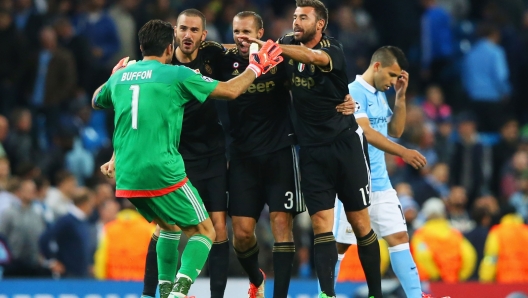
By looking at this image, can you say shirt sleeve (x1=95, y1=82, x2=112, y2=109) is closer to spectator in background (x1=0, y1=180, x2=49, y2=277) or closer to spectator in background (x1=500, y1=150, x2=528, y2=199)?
spectator in background (x1=0, y1=180, x2=49, y2=277)

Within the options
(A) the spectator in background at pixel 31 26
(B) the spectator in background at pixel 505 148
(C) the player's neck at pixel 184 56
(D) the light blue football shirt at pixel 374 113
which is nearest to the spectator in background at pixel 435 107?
(B) the spectator in background at pixel 505 148

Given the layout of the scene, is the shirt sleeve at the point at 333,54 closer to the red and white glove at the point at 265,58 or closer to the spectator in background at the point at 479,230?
the red and white glove at the point at 265,58

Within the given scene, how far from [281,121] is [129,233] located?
4.33 meters

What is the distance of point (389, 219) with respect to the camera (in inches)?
387

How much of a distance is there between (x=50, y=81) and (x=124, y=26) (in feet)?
5.94

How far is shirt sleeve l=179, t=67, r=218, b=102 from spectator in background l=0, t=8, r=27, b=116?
341 inches

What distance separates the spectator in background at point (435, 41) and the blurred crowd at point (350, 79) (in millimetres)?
28

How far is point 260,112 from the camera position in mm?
9320

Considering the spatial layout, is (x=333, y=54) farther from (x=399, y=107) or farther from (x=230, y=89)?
(x=399, y=107)

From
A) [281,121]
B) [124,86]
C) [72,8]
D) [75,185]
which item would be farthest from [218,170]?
[72,8]

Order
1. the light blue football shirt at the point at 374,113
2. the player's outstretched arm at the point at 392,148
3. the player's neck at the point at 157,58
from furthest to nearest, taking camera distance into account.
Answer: the light blue football shirt at the point at 374,113, the player's outstretched arm at the point at 392,148, the player's neck at the point at 157,58

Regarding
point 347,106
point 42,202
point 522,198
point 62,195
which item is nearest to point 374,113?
point 347,106

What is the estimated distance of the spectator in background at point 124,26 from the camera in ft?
57.9

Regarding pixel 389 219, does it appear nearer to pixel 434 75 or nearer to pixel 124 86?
pixel 124 86
